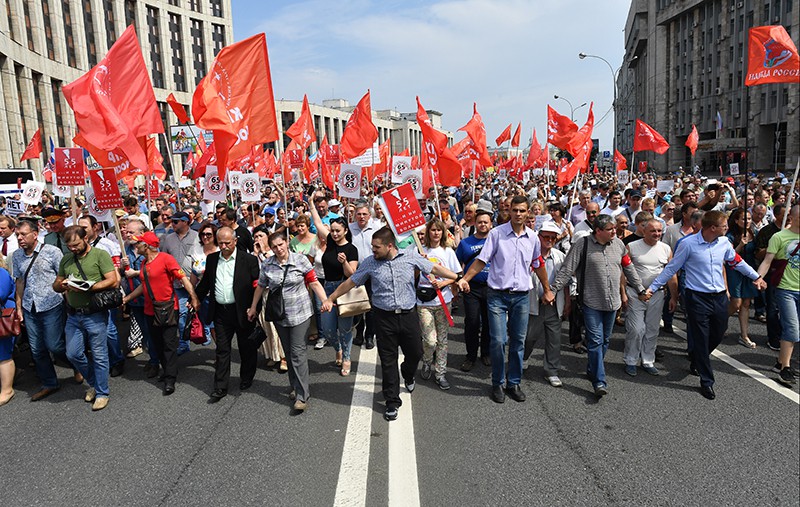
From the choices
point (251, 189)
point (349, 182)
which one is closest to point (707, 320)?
point (349, 182)

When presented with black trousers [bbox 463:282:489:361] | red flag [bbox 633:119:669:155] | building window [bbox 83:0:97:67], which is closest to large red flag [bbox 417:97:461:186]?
black trousers [bbox 463:282:489:361]

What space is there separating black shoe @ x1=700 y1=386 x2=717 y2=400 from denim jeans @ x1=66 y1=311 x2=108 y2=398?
5.71 m

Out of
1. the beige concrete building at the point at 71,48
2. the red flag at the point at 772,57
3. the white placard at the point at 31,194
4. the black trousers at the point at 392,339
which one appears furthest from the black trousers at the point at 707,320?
the beige concrete building at the point at 71,48

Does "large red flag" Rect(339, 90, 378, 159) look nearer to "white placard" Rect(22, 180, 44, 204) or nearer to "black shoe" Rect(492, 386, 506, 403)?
"white placard" Rect(22, 180, 44, 204)

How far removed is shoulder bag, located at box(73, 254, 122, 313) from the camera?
5133mm

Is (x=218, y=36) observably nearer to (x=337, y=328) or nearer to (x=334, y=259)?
(x=334, y=259)

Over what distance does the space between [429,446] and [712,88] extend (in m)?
73.3

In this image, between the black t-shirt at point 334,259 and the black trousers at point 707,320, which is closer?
the black trousers at point 707,320

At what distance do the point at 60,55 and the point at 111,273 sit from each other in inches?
1881

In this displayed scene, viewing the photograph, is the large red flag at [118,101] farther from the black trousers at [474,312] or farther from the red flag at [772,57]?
the red flag at [772,57]

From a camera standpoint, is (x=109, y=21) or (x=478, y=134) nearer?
(x=478, y=134)

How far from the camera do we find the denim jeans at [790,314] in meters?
5.29

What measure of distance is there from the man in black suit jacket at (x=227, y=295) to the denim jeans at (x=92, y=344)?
999 mm

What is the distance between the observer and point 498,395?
4.96 m
